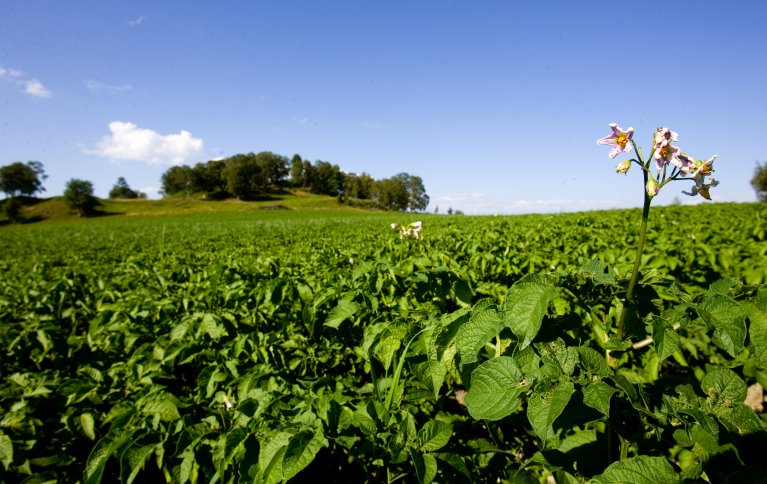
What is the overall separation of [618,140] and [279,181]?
409 feet

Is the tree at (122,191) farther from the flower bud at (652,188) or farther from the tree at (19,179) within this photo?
the flower bud at (652,188)

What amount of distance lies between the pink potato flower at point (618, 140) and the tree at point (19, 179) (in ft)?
416

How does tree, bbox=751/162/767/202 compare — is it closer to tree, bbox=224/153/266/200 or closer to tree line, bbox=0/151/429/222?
tree line, bbox=0/151/429/222

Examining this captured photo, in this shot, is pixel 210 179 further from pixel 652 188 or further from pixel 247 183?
pixel 652 188

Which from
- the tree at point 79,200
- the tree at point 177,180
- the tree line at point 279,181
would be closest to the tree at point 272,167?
the tree line at point 279,181

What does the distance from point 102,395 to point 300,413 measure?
1.45 m

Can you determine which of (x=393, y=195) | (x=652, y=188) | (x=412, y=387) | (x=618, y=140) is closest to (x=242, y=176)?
(x=393, y=195)

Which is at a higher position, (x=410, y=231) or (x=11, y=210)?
(x=410, y=231)

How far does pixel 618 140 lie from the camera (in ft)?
4.13

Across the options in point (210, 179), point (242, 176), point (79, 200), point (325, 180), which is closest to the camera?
point (79, 200)

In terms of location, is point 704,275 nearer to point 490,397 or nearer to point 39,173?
point 490,397

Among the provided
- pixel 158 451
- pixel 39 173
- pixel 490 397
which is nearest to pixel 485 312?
pixel 490 397

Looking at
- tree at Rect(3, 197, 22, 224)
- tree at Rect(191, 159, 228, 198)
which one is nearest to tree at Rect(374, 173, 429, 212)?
tree at Rect(191, 159, 228, 198)

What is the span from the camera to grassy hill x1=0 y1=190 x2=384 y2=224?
240 ft
